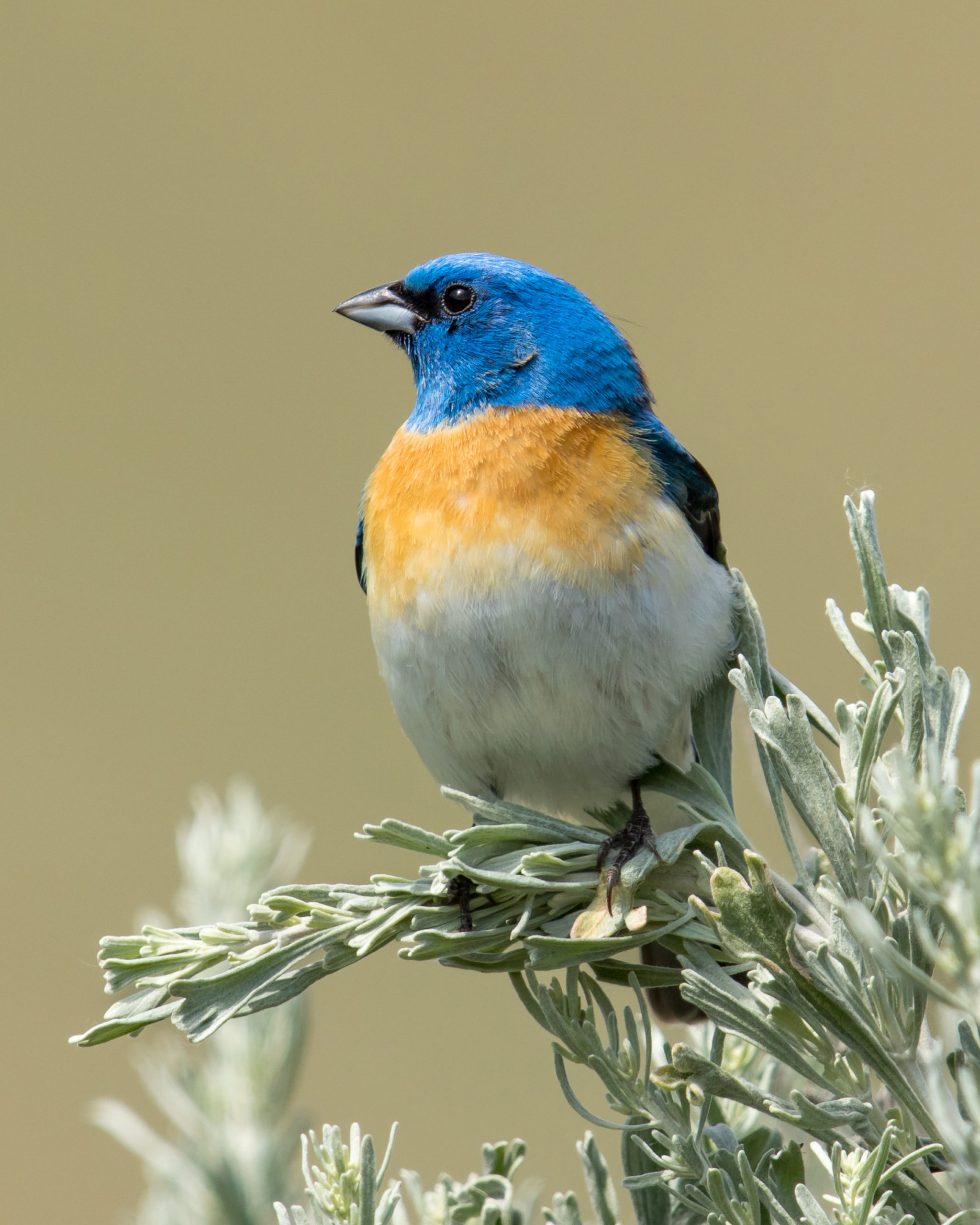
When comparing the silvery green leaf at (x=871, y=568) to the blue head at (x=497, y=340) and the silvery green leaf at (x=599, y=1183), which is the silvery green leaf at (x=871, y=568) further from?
the blue head at (x=497, y=340)

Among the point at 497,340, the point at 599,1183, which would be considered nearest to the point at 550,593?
the point at 497,340

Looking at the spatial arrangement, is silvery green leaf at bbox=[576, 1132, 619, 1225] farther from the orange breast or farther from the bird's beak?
the bird's beak

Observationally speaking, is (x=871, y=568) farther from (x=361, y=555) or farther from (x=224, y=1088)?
(x=361, y=555)

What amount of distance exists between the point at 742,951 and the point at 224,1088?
38.8 inches

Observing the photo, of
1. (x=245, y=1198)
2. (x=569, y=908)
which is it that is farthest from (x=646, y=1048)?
(x=245, y=1198)

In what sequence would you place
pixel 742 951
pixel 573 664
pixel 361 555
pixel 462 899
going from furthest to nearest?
pixel 361 555, pixel 573 664, pixel 462 899, pixel 742 951

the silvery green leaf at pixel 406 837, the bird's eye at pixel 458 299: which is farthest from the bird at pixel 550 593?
the silvery green leaf at pixel 406 837

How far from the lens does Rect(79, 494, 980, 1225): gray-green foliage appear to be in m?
0.98

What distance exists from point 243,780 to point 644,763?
720 mm

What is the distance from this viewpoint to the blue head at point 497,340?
2506 millimetres

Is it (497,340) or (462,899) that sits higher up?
(497,340)

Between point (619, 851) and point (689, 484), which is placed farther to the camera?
point (689, 484)

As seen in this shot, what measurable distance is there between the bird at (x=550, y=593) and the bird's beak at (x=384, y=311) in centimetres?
44

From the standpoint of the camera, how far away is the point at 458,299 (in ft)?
9.21
